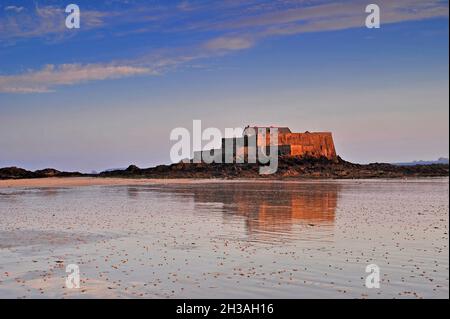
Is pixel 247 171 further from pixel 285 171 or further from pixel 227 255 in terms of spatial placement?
pixel 227 255

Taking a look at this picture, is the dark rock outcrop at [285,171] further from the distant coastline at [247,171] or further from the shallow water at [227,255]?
the shallow water at [227,255]

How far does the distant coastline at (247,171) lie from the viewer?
143 m

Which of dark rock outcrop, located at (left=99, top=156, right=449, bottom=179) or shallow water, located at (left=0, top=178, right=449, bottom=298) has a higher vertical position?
dark rock outcrop, located at (left=99, top=156, right=449, bottom=179)

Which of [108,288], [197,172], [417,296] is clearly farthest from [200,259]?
[197,172]

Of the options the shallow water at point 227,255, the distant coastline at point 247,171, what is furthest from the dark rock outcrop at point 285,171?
the shallow water at point 227,255

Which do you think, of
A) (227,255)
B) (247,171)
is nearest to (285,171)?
(247,171)

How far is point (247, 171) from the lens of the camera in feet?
504

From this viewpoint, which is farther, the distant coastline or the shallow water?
the distant coastline

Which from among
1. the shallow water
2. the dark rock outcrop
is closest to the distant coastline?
the dark rock outcrop

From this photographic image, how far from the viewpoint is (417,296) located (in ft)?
40.9

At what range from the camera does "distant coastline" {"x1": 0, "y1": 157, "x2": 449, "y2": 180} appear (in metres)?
143

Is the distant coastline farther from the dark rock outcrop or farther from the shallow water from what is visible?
the shallow water

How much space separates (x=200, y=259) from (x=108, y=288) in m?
4.48
